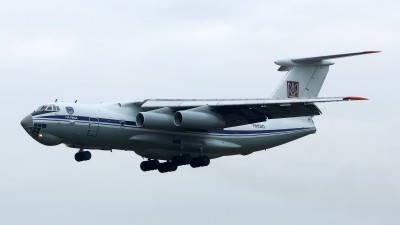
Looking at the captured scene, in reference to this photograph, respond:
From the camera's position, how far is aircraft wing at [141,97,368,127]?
1962 centimetres

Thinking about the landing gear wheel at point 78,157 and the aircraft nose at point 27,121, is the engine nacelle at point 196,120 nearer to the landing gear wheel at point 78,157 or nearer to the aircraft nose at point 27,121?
the landing gear wheel at point 78,157

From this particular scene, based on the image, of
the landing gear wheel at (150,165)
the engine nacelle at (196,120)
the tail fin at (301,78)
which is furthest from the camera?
the tail fin at (301,78)

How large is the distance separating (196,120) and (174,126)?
74cm

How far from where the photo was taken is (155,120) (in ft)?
A: 65.9

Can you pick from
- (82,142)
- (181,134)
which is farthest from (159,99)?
(82,142)

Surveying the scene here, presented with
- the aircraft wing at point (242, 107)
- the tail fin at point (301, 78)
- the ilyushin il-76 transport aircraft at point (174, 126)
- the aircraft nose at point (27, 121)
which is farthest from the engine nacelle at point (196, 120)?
the aircraft nose at point (27, 121)

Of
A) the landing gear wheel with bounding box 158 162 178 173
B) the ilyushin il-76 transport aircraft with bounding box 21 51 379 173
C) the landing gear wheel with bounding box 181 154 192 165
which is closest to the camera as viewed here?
the ilyushin il-76 transport aircraft with bounding box 21 51 379 173

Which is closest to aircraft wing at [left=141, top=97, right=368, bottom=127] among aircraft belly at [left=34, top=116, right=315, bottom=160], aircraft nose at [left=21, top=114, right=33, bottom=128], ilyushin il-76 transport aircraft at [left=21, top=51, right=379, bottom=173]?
ilyushin il-76 transport aircraft at [left=21, top=51, right=379, bottom=173]

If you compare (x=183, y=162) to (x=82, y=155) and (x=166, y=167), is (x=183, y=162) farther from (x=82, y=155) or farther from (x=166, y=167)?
(x=82, y=155)

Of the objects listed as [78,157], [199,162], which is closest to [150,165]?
[199,162]

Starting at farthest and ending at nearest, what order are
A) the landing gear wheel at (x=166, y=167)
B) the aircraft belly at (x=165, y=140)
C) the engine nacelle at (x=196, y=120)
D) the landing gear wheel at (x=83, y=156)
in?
the landing gear wheel at (x=166, y=167) → the landing gear wheel at (x=83, y=156) → the engine nacelle at (x=196, y=120) → the aircraft belly at (x=165, y=140)

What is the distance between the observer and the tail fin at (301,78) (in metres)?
22.8

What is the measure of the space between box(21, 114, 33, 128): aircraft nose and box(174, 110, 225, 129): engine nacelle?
3.27 m

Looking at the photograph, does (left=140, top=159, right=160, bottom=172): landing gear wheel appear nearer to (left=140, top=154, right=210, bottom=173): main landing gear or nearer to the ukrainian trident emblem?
(left=140, top=154, right=210, bottom=173): main landing gear
